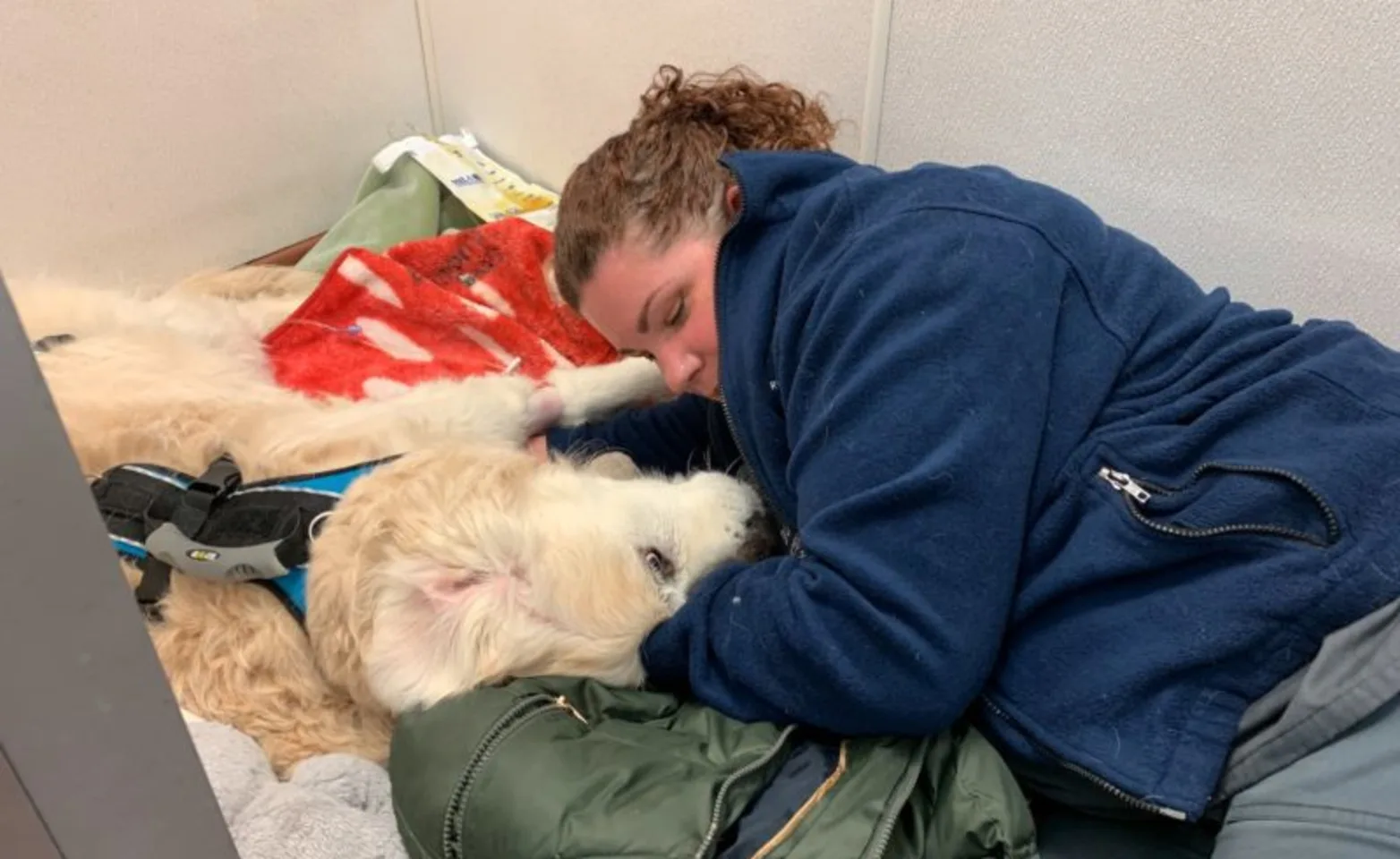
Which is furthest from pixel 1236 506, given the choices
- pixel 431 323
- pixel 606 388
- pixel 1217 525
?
pixel 431 323

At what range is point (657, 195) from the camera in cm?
144

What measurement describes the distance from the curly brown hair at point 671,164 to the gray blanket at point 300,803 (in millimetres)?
694

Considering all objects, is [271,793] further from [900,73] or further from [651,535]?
[900,73]

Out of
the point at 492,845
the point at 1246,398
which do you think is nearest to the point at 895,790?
the point at 492,845

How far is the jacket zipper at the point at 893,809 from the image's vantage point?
1075mm

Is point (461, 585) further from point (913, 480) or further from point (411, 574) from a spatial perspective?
point (913, 480)

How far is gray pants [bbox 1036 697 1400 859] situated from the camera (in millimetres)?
926

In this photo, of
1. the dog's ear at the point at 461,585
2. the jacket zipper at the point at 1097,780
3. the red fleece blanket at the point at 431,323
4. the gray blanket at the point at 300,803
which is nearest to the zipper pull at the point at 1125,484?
the jacket zipper at the point at 1097,780

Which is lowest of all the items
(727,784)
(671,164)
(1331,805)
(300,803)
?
(300,803)

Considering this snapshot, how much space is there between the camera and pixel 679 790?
3.65 ft

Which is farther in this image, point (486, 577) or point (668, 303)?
point (668, 303)

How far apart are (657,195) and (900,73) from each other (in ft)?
1.64

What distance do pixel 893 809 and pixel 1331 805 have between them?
38 centimetres

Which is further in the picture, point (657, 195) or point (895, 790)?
point (657, 195)
